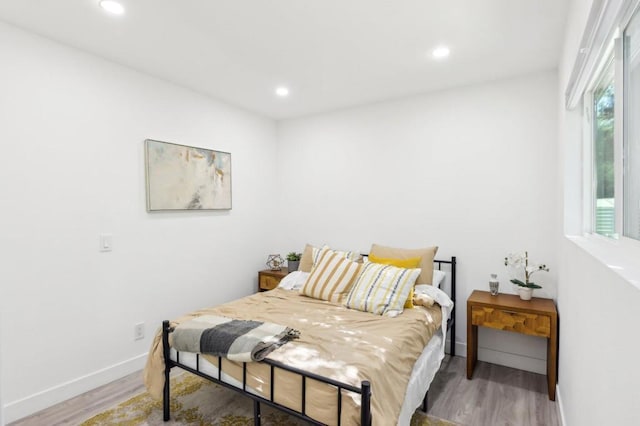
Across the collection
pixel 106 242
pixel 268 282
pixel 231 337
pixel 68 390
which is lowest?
pixel 68 390

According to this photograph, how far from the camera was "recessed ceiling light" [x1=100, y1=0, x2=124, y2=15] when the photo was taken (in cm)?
196

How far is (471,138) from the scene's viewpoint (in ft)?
10.4

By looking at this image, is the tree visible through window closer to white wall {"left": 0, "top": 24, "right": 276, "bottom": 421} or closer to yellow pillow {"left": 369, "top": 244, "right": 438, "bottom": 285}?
yellow pillow {"left": 369, "top": 244, "right": 438, "bottom": 285}

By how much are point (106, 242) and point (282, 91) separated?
2.05 m

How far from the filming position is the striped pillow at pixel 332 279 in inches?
113

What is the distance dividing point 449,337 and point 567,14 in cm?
265

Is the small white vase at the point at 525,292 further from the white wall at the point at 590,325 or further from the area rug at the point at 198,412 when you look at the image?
the area rug at the point at 198,412

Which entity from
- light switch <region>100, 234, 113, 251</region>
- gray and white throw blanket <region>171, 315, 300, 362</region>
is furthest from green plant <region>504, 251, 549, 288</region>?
light switch <region>100, 234, 113, 251</region>

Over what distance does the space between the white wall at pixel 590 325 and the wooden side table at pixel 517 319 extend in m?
0.13

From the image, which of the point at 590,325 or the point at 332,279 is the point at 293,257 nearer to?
the point at 332,279

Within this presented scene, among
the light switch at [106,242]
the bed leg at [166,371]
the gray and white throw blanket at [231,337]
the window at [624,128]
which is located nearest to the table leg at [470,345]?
the window at [624,128]

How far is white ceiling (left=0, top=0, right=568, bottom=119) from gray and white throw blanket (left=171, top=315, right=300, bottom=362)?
6.20 feet

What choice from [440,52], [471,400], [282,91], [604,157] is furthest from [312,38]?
[471,400]

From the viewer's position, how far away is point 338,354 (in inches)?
71.3
